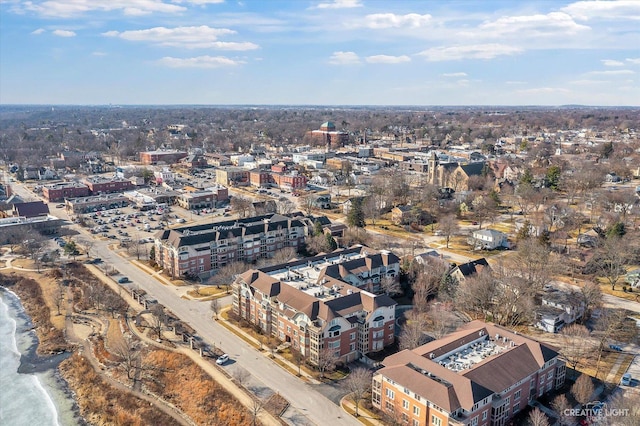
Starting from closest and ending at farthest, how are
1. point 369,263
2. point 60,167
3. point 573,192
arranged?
point 369,263
point 573,192
point 60,167

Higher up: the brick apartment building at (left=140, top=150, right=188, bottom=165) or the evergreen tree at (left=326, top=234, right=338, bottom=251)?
the brick apartment building at (left=140, top=150, right=188, bottom=165)

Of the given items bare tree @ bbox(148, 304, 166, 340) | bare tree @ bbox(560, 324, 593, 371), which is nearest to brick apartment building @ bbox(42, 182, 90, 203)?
bare tree @ bbox(148, 304, 166, 340)

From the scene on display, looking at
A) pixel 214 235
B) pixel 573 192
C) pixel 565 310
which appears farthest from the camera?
pixel 573 192

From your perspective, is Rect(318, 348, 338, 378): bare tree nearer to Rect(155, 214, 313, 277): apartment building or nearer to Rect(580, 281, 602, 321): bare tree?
Rect(155, 214, 313, 277): apartment building

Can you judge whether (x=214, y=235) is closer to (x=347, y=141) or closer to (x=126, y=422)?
(x=126, y=422)

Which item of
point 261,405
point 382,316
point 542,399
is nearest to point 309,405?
point 261,405

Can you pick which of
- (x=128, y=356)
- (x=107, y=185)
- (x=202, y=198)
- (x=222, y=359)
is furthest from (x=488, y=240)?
(x=107, y=185)

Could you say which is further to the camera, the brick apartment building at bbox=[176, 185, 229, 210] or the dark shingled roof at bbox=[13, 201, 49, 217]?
the brick apartment building at bbox=[176, 185, 229, 210]
